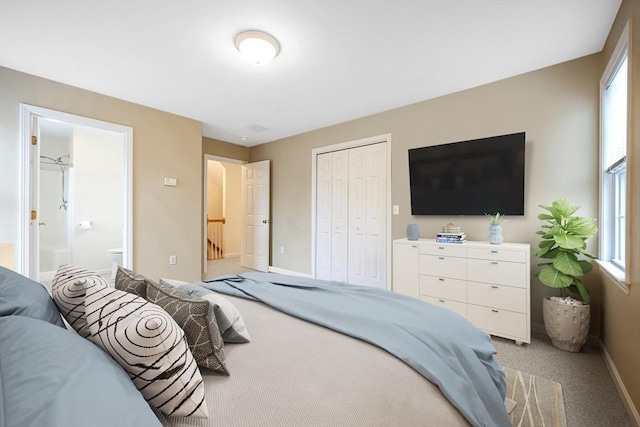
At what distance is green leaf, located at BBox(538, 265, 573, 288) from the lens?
2.29 metres

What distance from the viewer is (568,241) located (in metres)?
2.26

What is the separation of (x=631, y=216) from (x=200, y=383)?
2.42 meters

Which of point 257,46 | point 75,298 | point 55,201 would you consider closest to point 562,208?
point 257,46

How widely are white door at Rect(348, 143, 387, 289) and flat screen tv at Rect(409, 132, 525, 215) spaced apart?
530 millimetres

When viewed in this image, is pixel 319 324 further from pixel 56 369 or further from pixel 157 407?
pixel 56 369

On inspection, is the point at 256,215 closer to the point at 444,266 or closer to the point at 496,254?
the point at 444,266

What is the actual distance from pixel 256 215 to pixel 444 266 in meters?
3.89

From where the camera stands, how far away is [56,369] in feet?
1.80

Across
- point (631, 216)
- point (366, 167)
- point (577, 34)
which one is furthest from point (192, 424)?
point (366, 167)

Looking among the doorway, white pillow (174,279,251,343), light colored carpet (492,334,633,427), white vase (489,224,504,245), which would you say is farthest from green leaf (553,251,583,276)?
the doorway

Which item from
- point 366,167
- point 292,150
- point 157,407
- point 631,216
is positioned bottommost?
point 157,407

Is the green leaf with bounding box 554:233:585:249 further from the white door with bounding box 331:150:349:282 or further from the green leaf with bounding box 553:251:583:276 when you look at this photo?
the white door with bounding box 331:150:349:282

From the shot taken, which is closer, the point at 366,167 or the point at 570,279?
the point at 570,279

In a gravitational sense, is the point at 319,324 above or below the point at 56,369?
below
